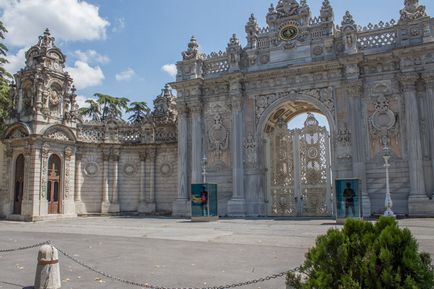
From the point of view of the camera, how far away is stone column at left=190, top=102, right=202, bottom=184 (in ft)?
83.3

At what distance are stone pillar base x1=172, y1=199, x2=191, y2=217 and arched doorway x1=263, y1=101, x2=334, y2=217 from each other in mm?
5050

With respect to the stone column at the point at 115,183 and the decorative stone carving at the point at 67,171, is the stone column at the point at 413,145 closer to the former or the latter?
the stone column at the point at 115,183

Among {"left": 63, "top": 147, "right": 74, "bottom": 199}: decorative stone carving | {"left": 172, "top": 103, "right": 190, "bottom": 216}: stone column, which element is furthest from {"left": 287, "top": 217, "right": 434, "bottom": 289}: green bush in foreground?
{"left": 63, "top": 147, "right": 74, "bottom": 199}: decorative stone carving

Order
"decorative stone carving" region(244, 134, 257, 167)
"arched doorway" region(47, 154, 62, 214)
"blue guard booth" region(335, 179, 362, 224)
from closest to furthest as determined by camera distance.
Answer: "blue guard booth" region(335, 179, 362, 224) → "decorative stone carving" region(244, 134, 257, 167) → "arched doorway" region(47, 154, 62, 214)

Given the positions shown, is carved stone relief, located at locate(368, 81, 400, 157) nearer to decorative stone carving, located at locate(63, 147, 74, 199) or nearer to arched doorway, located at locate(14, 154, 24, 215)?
decorative stone carving, located at locate(63, 147, 74, 199)

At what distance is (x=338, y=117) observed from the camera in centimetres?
2261

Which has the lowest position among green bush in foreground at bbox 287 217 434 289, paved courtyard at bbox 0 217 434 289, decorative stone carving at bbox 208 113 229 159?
paved courtyard at bbox 0 217 434 289

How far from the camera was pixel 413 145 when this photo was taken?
2042 cm

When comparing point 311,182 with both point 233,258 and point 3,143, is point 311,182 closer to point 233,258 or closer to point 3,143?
point 233,258

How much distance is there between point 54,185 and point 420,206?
69.3ft

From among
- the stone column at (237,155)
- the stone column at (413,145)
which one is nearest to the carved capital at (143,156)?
the stone column at (237,155)

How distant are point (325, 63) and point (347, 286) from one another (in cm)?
2057

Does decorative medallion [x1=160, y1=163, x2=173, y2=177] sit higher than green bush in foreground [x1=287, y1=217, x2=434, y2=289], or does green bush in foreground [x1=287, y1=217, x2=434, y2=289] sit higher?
decorative medallion [x1=160, y1=163, x2=173, y2=177]

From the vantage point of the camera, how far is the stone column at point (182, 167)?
1000 inches
